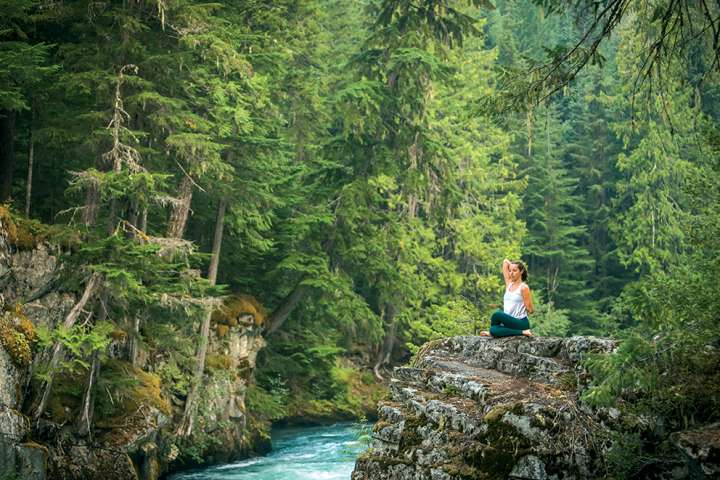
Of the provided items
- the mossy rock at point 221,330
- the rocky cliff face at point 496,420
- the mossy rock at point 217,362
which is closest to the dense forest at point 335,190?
the mossy rock at point 221,330

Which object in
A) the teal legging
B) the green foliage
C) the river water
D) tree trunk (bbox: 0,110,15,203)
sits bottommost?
the river water

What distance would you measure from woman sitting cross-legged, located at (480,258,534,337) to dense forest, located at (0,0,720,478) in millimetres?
1174

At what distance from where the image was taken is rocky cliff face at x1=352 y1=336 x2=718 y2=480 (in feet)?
22.9

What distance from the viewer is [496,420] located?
7.37 metres

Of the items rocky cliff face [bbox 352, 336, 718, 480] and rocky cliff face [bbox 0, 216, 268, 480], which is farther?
rocky cliff face [bbox 0, 216, 268, 480]

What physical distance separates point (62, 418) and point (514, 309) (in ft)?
26.6

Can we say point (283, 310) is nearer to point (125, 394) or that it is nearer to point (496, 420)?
point (125, 394)

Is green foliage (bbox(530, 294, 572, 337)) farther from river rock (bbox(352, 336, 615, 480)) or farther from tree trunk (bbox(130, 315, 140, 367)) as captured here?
river rock (bbox(352, 336, 615, 480))

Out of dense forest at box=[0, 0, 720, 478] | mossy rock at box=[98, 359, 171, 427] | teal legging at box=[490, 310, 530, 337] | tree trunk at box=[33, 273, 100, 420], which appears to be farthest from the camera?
mossy rock at box=[98, 359, 171, 427]

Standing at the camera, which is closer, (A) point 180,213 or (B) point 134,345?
(B) point 134,345

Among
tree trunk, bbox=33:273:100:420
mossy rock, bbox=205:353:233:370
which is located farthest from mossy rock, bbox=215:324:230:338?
tree trunk, bbox=33:273:100:420

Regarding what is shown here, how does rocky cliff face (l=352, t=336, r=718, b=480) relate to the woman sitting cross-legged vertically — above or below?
below

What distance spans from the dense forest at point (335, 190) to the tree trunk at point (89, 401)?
0.20 ft

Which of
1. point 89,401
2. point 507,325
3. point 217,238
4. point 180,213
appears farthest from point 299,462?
point 507,325
